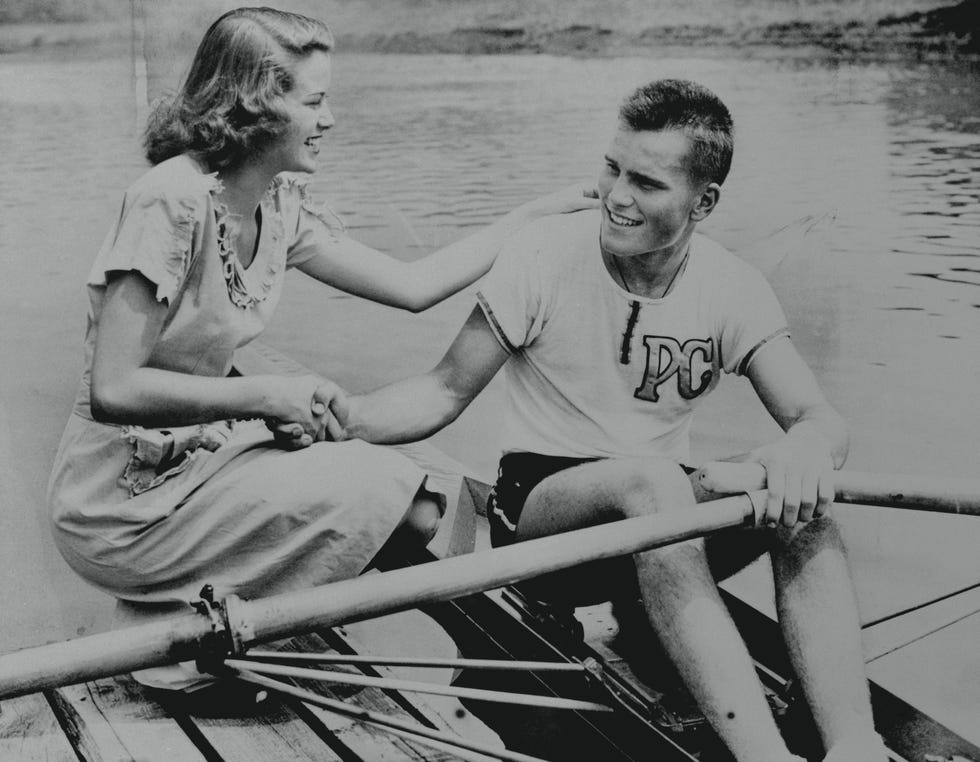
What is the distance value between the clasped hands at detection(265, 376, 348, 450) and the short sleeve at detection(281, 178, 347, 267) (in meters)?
0.41

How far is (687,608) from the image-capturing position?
1752mm

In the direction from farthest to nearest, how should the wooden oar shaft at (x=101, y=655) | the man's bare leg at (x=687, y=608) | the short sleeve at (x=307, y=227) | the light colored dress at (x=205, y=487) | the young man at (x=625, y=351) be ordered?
the short sleeve at (x=307, y=227) < the young man at (x=625, y=351) < the light colored dress at (x=205, y=487) < the man's bare leg at (x=687, y=608) < the wooden oar shaft at (x=101, y=655)

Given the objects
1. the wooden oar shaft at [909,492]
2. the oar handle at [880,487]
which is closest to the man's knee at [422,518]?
the oar handle at [880,487]

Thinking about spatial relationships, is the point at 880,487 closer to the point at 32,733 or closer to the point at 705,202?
the point at 705,202

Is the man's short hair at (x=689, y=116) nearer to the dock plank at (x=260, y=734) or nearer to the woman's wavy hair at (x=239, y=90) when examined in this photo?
the woman's wavy hair at (x=239, y=90)

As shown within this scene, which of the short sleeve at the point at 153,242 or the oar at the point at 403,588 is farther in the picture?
the short sleeve at the point at 153,242

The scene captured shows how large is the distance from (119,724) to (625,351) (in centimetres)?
114

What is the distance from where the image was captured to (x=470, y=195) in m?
3.96

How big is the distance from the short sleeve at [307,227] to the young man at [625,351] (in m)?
0.36

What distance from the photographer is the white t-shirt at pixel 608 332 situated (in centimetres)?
219

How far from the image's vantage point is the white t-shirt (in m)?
2.19

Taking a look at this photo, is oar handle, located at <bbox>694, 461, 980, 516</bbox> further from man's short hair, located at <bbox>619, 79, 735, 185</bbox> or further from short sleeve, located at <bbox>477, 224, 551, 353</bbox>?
man's short hair, located at <bbox>619, 79, 735, 185</bbox>

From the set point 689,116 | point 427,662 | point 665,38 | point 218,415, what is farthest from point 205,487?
point 665,38

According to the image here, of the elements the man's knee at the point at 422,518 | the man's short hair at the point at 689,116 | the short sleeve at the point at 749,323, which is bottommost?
the man's knee at the point at 422,518
